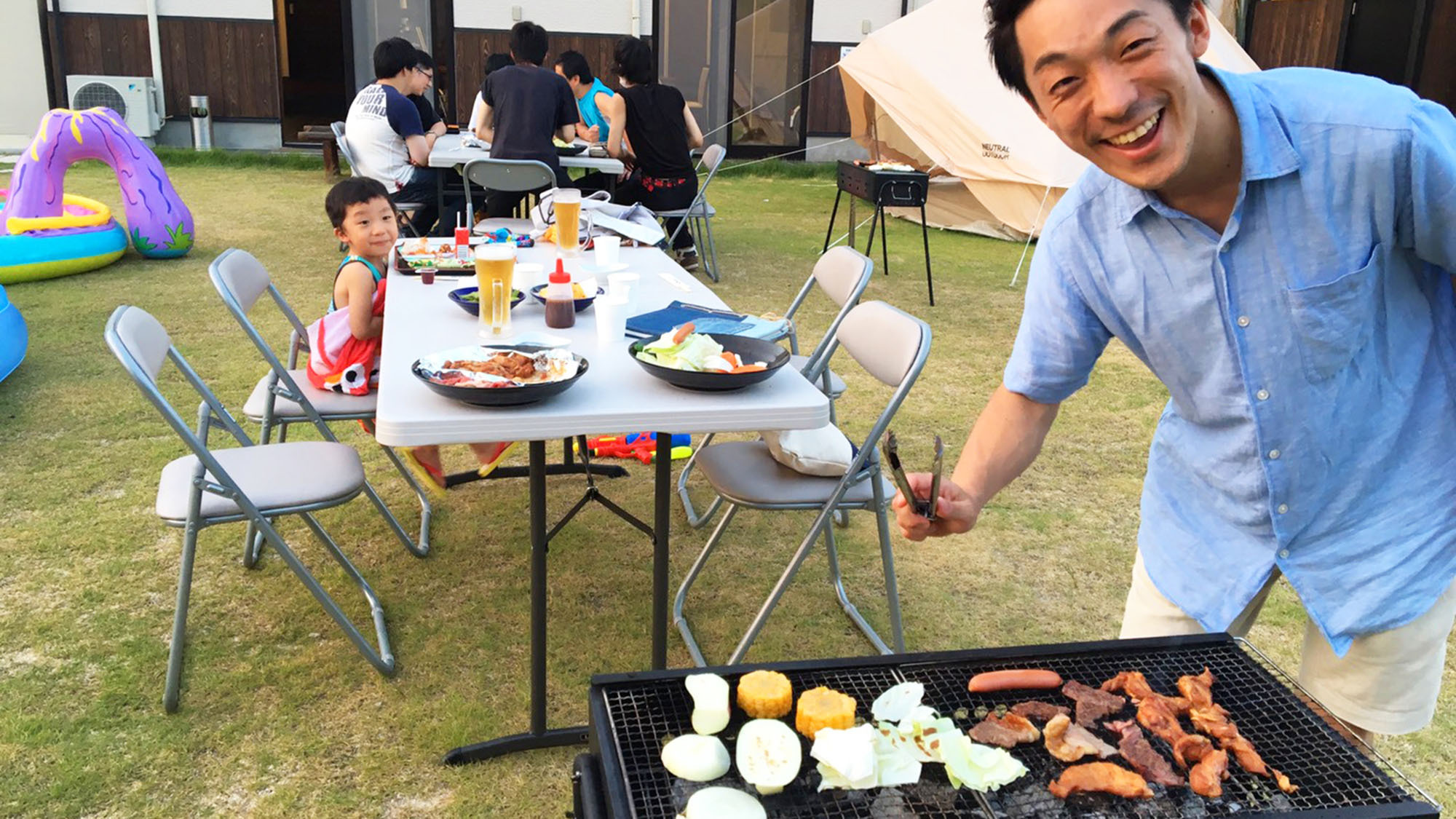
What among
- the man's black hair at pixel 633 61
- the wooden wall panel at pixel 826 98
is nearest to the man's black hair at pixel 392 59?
the man's black hair at pixel 633 61

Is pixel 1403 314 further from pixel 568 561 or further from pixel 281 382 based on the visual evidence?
pixel 281 382

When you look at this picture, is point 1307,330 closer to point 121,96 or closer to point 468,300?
point 468,300

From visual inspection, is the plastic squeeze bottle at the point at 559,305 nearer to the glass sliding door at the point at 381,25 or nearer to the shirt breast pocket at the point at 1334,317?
the shirt breast pocket at the point at 1334,317

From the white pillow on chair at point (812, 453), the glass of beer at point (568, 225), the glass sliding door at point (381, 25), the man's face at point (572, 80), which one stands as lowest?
the white pillow on chair at point (812, 453)

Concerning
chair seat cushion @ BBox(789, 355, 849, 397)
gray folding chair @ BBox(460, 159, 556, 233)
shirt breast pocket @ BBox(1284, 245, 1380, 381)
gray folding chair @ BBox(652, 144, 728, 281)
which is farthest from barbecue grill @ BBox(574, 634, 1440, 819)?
gray folding chair @ BBox(652, 144, 728, 281)

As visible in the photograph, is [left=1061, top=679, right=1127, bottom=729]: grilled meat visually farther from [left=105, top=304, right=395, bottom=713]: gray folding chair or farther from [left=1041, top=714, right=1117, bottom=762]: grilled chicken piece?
[left=105, top=304, right=395, bottom=713]: gray folding chair

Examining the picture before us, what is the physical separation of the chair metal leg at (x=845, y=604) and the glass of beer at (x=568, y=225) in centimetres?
150

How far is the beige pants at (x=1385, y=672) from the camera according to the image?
1557 millimetres

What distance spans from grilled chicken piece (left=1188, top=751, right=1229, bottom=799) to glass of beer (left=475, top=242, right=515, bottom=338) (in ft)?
6.75

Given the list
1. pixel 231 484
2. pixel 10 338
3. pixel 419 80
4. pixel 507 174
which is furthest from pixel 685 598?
pixel 419 80

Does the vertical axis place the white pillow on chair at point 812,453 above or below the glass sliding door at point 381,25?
below

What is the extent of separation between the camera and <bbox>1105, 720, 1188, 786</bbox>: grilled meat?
1.37m

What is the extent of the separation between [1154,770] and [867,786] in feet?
1.23

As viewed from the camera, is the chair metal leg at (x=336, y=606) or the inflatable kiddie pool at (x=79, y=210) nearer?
the chair metal leg at (x=336, y=606)
